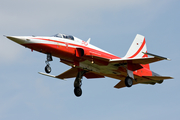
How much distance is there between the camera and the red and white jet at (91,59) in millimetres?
26484

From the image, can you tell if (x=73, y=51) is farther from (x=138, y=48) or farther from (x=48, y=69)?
(x=138, y=48)

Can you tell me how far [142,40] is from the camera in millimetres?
34875

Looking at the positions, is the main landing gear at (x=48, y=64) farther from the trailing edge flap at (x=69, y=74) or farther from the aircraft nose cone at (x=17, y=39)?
the trailing edge flap at (x=69, y=74)

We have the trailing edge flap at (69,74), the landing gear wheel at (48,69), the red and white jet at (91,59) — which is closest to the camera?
the landing gear wheel at (48,69)

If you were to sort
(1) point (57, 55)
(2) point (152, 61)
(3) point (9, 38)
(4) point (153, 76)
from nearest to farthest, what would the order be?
(3) point (9, 38) < (1) point (57, 55) < (2) point (152, 61) < (4) point (153, 76)

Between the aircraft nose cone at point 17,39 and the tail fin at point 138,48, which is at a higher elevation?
the aircraft nose cone at point 17,39

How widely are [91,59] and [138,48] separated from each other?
7.42 m

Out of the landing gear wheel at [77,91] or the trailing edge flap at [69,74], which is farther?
the trailing edge flap at [69,74]

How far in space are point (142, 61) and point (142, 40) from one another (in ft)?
18.5

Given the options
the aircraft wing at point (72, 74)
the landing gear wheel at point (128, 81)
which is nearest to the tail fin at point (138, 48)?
the aircraft wing at point (72, 74)

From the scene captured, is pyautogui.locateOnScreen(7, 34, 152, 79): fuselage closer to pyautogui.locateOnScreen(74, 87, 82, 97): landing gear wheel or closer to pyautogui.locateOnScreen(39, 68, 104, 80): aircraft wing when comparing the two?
pyautogui.locateOnScreen(39, 68, 104, 80): aircraft wing

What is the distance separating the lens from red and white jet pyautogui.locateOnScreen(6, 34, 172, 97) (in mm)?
26484

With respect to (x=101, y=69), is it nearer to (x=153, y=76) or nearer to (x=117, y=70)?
(x=117, y=70)

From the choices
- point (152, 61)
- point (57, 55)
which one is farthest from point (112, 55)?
point (57, 55)
